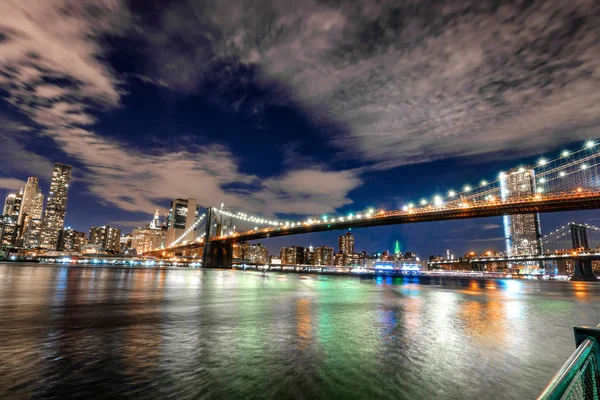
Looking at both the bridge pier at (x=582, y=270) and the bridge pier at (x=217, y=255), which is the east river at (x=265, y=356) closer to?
the bridge pier at (x=217, y=255)

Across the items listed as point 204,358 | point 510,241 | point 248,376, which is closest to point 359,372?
point 248,376

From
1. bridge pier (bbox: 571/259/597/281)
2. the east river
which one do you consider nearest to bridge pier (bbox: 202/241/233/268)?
the east river

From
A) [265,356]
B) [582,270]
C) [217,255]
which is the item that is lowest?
[265,356]

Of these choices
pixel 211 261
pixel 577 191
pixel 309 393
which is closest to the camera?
pixel 309 393

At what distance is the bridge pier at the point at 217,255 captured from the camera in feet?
302

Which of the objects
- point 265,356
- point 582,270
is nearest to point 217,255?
point 265,356

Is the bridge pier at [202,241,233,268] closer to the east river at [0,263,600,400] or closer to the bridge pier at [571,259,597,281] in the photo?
the east river at [0,263,600,400]

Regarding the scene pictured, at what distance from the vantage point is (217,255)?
9506 centimetres

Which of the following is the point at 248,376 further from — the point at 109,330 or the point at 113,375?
the point at 109,330

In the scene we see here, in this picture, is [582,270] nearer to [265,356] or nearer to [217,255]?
[217,255]

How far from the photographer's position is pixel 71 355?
737 cm

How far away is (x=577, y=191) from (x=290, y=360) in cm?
5422

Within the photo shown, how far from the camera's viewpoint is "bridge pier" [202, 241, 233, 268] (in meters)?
92.0

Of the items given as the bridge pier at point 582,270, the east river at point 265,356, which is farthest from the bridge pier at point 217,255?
the bridge pier at point 582,270
